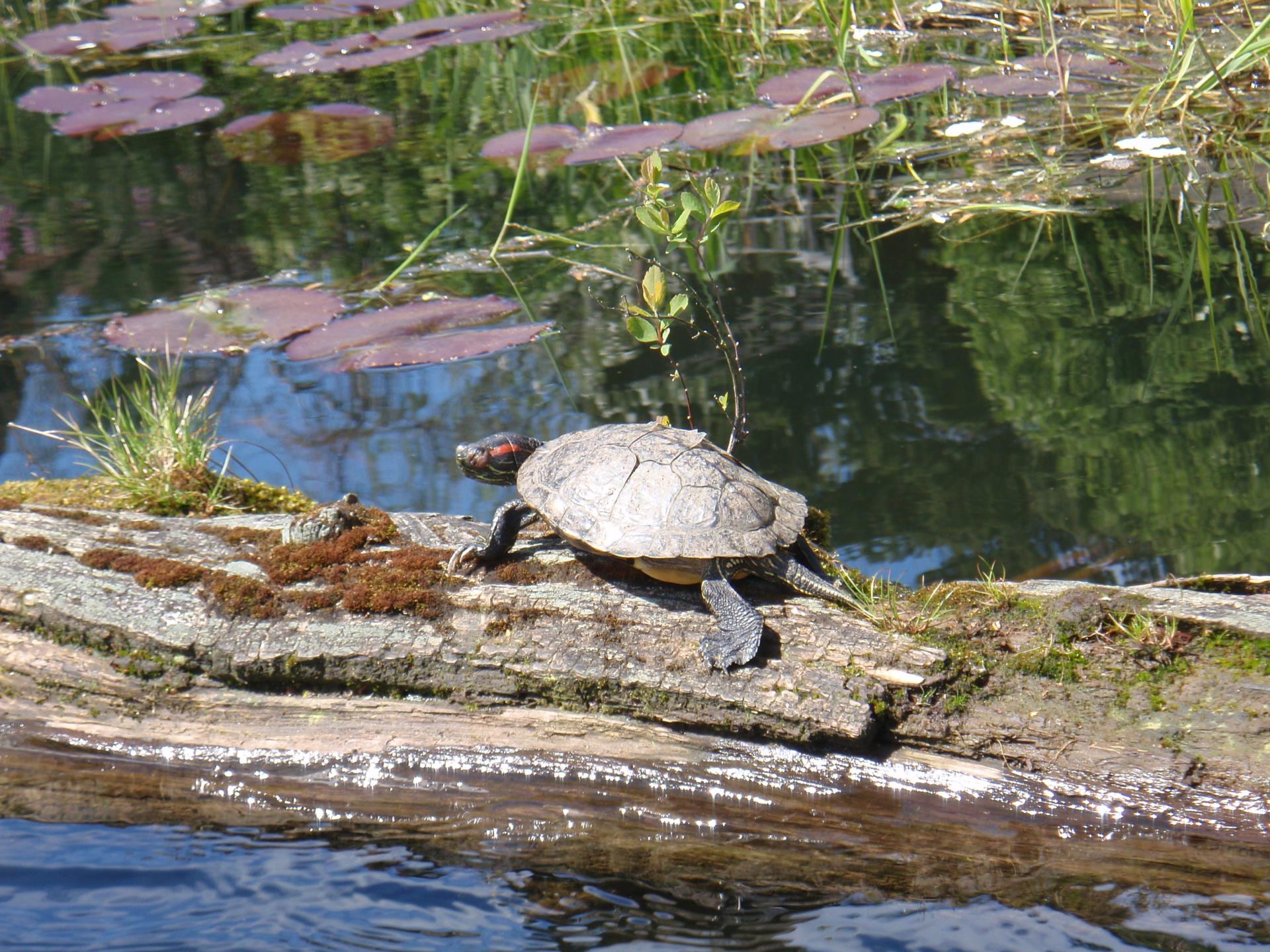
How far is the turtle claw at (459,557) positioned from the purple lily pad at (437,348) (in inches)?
78.6

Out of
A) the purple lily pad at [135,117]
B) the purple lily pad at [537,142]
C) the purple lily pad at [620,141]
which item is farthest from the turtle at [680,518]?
the purple lily pad at [135,117]

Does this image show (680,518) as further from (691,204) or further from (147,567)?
(147,567)

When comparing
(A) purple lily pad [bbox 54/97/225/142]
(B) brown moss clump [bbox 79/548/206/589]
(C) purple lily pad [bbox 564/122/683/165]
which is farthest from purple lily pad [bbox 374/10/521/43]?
(B) brown moss clump [bbox 79/548/206/589]

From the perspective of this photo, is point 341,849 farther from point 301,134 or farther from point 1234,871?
point 301,134

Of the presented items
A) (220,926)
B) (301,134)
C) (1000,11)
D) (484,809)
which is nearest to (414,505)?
(484,809)

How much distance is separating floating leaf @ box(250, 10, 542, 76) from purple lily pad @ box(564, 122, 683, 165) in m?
2.71

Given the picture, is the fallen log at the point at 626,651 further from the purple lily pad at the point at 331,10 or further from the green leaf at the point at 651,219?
the purple lily pad at the point at 331,10

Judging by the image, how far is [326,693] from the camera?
9.94ft

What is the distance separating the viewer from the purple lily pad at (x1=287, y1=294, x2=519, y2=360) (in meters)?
5.18

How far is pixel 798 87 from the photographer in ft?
25.1

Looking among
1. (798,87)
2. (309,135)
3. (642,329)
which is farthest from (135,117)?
(642,329)

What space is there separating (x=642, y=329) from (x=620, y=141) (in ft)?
13.8

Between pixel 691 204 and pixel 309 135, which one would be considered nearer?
pixel 691 204

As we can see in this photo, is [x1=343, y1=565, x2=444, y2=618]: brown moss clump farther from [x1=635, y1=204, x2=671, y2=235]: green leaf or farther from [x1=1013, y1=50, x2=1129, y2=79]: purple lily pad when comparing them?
[x1=1013, y1=50, x2=1129, y2=79]: purple lily pad
